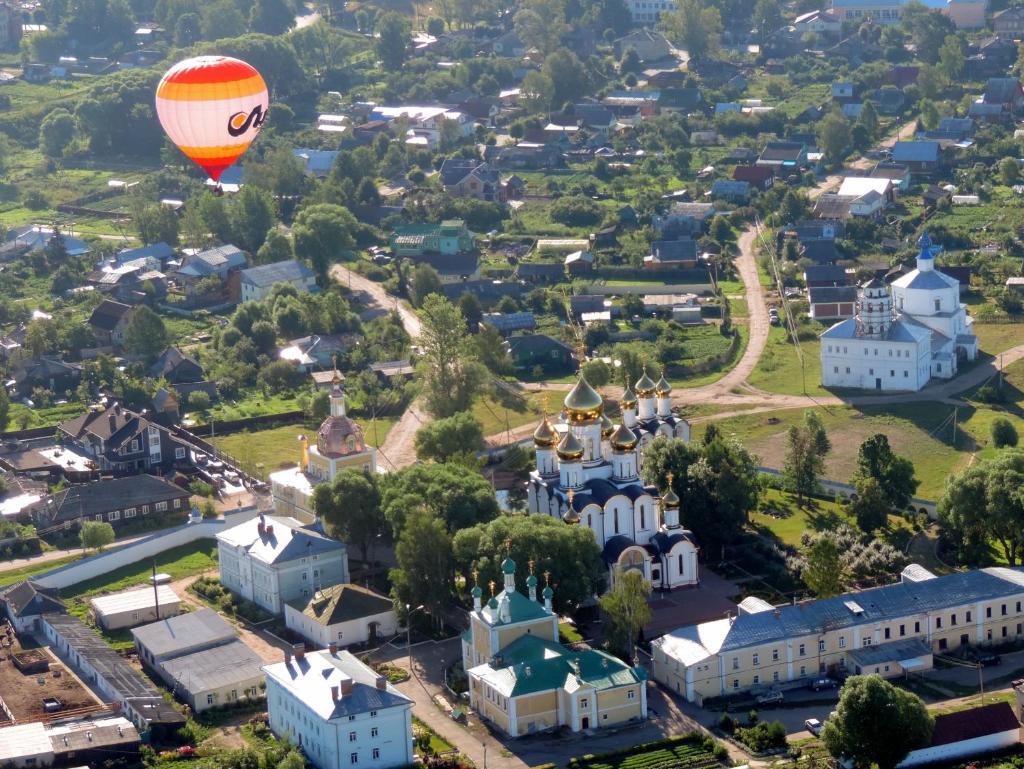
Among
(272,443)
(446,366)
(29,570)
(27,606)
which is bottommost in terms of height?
(272,443)

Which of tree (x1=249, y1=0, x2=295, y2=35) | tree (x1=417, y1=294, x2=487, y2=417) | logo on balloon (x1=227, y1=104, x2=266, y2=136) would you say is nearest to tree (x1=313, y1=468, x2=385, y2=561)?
tree (x1=417, y1=294, x2=487, y2=417)

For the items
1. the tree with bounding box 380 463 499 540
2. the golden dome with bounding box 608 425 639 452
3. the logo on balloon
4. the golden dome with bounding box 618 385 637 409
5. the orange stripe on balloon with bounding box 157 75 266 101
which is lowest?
the tree with bounding box 380 463 499 540

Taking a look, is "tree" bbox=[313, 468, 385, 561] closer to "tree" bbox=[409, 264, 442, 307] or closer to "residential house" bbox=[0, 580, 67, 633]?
"residential house" bbox=[0, 580, 67, 633]

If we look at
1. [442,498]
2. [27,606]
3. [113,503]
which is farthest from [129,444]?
[442,498]

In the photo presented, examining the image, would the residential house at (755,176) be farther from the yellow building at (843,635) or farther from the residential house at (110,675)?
the residential house at (110,675)

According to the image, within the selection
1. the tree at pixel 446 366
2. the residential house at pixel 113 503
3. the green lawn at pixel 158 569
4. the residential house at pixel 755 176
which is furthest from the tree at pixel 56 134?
the green lawn at pixel 158 569

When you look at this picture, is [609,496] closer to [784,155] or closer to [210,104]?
[210,104]

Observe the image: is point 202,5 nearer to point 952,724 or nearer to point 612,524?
point 612,524

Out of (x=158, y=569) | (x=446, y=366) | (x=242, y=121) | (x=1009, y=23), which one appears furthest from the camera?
(x=1009, y=23)
